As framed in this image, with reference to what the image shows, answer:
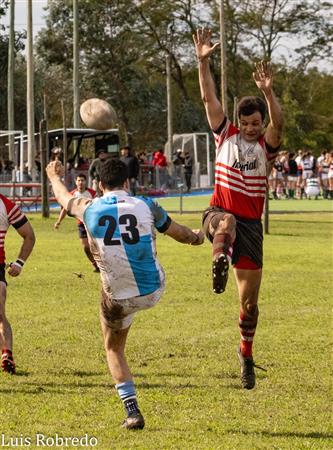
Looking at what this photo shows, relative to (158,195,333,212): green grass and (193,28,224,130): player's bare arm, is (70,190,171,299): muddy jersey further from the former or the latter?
(158,195,333,212): green grass

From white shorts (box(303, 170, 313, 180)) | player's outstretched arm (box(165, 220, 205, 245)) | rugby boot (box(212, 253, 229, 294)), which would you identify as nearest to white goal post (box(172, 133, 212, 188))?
white shorts (box(303, 170, 313, 180))

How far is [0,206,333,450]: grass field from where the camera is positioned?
357 inches

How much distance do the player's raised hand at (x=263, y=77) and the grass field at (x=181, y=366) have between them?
2584 mm

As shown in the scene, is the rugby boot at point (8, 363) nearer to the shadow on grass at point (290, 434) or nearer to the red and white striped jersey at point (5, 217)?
the red and white striped jersey at point (5, 217)

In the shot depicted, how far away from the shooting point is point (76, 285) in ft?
64.5

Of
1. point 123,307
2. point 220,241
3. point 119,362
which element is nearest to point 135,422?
point 119,362

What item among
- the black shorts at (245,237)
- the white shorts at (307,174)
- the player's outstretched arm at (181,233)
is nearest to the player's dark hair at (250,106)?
the black shorts at (245,237)

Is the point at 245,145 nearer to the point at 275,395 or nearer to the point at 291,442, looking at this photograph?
the point at 275,395

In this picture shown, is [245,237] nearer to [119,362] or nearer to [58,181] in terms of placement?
[119,362]

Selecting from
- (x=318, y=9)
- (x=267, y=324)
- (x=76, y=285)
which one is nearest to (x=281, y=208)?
(x=76, y=285)

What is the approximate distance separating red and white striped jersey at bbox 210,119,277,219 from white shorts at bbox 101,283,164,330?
6.23 feet

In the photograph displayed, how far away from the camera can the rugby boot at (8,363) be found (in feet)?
38.0

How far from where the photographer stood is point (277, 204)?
45.8m

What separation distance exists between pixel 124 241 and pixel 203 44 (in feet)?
8.55
